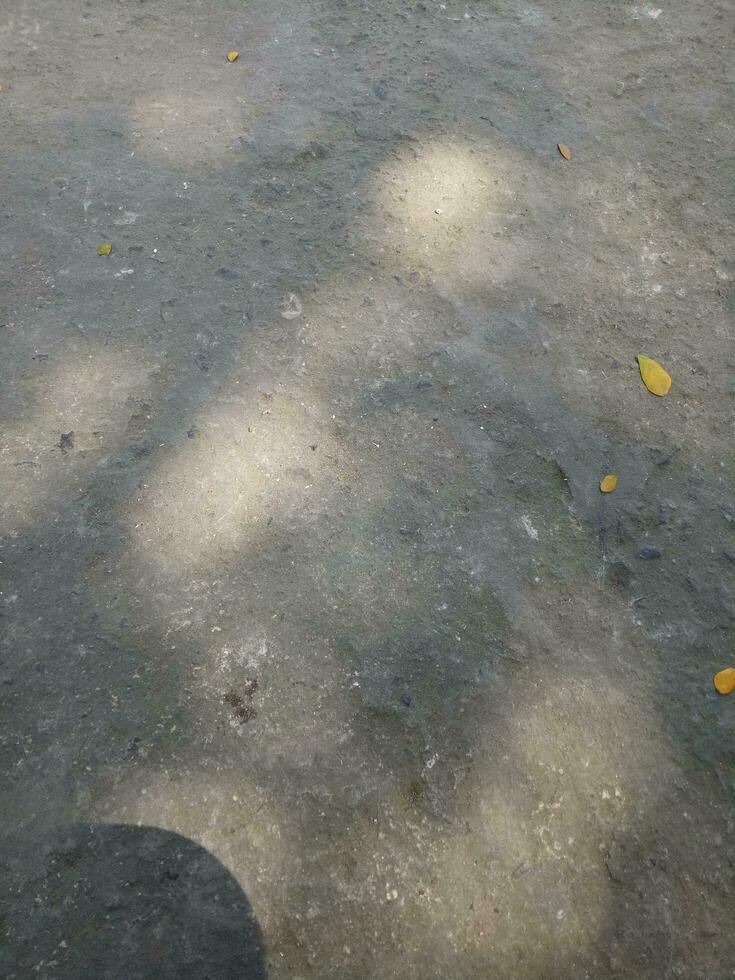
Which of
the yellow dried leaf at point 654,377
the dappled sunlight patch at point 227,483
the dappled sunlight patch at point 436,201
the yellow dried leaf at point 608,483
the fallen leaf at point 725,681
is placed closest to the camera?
the fallen leaf at point 725,681

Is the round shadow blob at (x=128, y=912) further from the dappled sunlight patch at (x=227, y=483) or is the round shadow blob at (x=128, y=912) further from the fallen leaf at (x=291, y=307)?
the fallen leaf at (x=291, y=307)

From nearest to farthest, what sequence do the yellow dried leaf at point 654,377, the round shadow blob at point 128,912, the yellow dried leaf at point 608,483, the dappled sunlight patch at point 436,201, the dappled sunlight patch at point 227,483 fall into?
1. the round shadow blob at point 128,912
2. the dappled sunlight patch at point 227,483
3. the yellow dried leaf at point 608,483
4. the yellow dried leaf at point 654,377
5. the dappled sunlight patch at point 436,201

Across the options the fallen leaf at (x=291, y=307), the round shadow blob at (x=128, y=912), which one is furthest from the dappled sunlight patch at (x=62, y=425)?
the round shadow blob at (x=128, y=912)

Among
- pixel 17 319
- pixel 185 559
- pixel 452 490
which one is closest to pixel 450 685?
pixel 452 490

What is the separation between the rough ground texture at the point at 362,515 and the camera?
4.98 feet

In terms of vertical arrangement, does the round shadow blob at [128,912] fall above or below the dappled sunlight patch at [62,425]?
below

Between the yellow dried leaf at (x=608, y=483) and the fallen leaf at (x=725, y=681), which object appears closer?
the fallen leaf at (x=725, y=681)

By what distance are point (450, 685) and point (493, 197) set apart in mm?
1750

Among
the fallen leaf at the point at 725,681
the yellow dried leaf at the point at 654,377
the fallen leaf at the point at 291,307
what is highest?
the yellow dried leaf at the point at 654,377

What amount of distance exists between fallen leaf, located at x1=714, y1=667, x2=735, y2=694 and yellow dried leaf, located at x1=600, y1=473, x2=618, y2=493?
1.72 feet

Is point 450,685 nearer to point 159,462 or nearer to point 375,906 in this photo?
point 375,906

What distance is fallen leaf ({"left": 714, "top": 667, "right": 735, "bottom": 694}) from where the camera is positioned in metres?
1.77

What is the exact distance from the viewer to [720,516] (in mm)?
2012

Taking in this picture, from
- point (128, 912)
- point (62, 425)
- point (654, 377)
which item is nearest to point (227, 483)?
point (62, 425)
